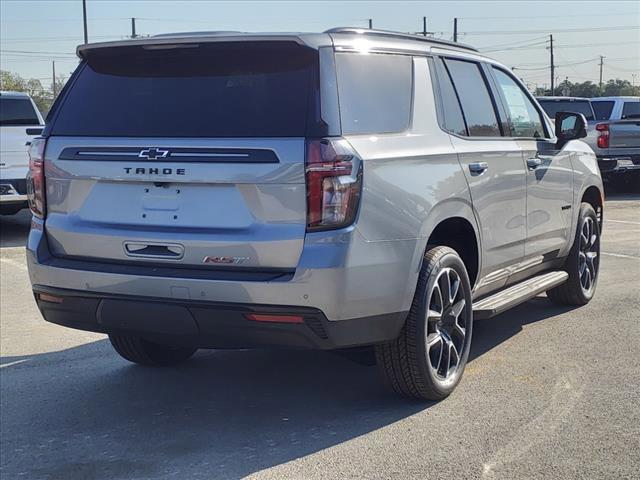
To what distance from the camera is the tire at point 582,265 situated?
6480mm

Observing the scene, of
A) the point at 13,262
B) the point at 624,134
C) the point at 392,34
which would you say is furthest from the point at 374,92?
the point at 624,134

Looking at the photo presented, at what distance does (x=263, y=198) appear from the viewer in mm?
3742

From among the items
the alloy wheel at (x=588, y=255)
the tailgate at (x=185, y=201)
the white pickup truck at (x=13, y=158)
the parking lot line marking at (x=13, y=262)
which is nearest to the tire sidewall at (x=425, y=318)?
the tailgate at (x=185, y=201)

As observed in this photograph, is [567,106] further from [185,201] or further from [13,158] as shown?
[185,201]

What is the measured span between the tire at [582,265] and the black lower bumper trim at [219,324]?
9.54ft

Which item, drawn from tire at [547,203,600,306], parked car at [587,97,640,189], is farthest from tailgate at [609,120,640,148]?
tire at [547,203,600,306]

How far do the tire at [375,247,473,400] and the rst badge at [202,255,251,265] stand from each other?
955 mm

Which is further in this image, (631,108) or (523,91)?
(631,108)

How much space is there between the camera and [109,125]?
4180 millimetres

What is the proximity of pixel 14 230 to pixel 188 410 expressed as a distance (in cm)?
957

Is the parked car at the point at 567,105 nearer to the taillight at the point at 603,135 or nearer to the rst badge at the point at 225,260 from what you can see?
the taillight at the point at 603,135

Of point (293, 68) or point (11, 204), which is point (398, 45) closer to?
point (293, 68)

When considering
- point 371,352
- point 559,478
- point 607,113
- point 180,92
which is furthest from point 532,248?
point 607,113

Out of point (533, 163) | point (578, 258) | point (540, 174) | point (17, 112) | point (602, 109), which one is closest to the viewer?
point (533, 163)
